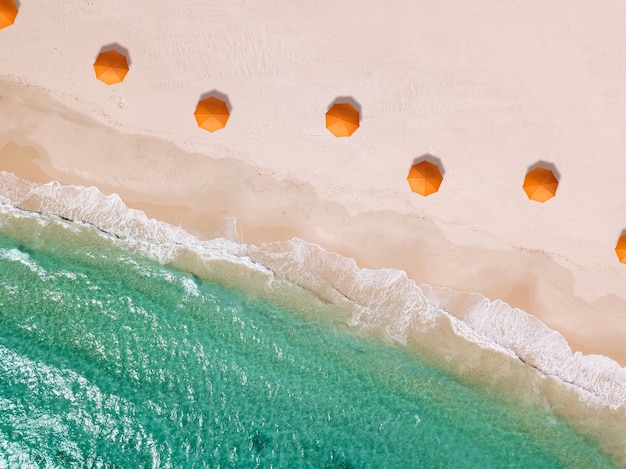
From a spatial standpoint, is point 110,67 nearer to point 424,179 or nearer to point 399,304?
point 424,179

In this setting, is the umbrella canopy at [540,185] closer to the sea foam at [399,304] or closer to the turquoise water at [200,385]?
the sea foam at [399,304]

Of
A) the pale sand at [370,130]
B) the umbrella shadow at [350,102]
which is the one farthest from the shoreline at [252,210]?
the umbrella shadow at [350,102]

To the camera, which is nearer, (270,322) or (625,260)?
(625,260)

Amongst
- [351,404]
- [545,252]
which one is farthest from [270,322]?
[545,252]

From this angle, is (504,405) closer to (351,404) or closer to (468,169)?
(351,404)

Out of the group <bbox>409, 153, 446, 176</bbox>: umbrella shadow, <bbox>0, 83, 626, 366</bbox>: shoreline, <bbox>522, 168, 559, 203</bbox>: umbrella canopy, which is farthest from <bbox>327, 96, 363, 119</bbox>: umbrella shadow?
<bbox>522, 168, 559, 203</bbox>: umbrella canopy
